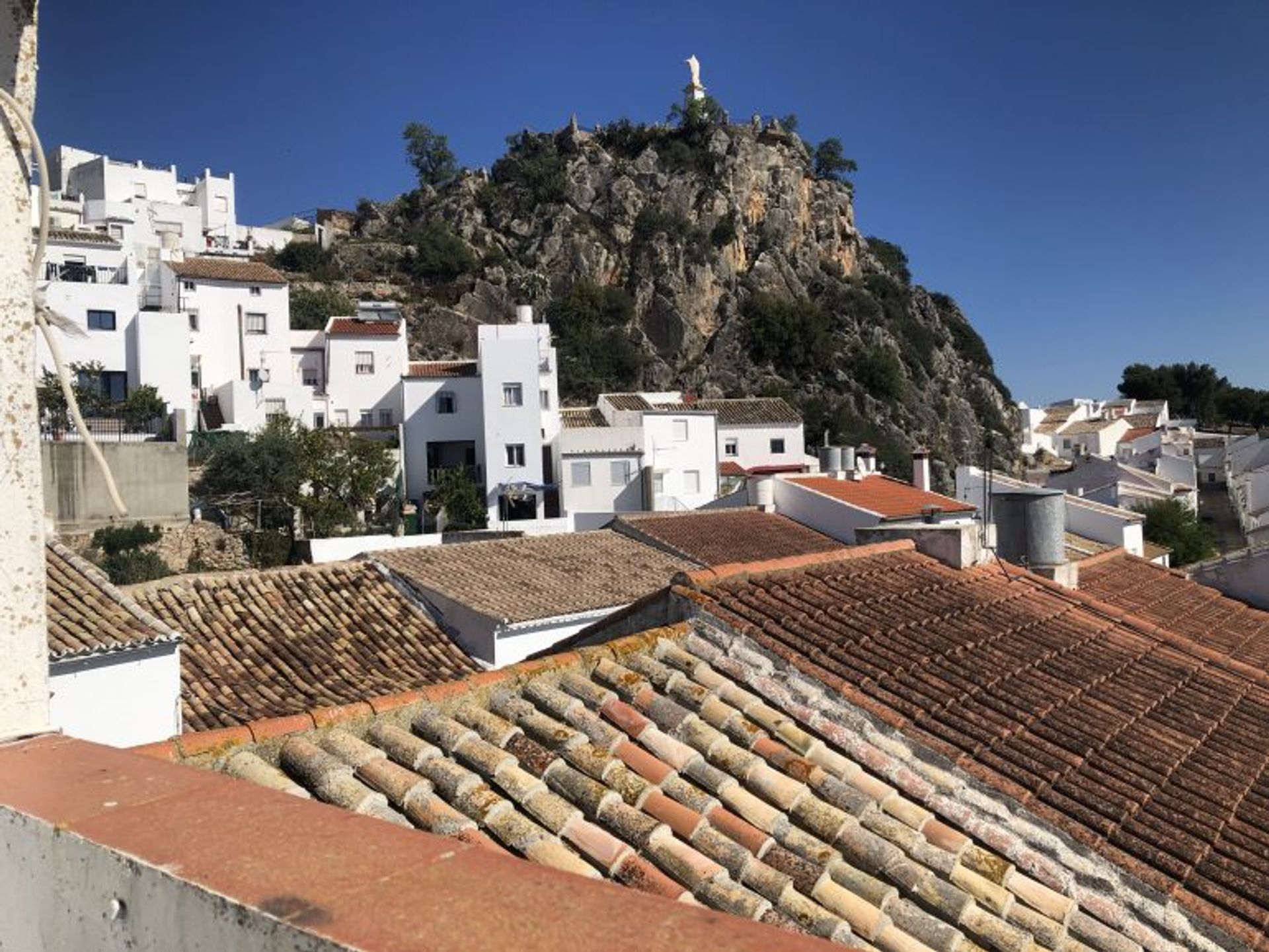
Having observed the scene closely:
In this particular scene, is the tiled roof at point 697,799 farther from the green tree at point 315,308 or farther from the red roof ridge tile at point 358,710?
the green tree at point 315,308

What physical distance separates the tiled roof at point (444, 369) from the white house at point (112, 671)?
30287 mm

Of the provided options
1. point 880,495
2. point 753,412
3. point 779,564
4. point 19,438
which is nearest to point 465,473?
point 753,412

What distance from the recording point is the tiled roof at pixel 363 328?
45.5 metres

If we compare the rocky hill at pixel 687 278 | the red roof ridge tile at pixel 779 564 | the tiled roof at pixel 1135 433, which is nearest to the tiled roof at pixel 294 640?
the red roof ridge tile at pixel 779 564

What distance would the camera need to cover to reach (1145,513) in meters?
40.1

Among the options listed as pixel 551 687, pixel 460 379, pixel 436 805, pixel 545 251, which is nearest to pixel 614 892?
pixel 436 805

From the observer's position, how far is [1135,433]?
2874 inches

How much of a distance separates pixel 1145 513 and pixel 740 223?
145 feet

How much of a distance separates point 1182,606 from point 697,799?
11186 millimetres

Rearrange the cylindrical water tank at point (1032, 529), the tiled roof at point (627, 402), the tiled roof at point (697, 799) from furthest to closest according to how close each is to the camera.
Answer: the tiled roof at point (627, 402) → the cylindrical water tank at point (1032, 529) → the tiled roof at point (697, 799)

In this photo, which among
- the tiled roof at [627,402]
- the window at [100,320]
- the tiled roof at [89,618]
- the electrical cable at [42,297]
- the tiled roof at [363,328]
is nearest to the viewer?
the electrical cable at [42,297]

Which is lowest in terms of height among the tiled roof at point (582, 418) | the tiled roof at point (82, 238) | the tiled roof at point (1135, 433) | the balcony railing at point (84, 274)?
the tiled roof at point (1135, 433)

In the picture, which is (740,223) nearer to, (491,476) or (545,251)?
(545,251)

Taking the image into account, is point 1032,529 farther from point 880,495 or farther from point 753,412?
point 753,412
